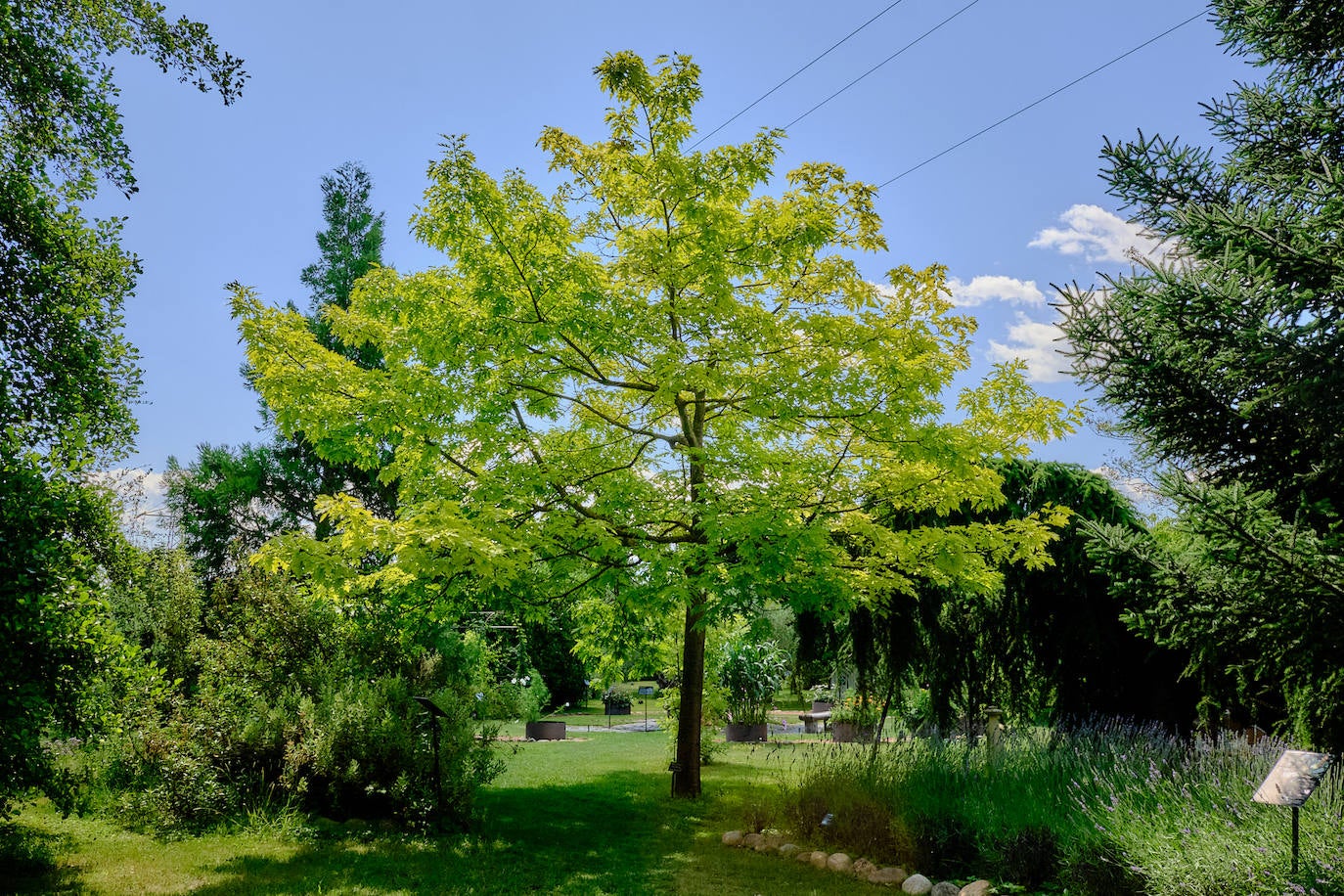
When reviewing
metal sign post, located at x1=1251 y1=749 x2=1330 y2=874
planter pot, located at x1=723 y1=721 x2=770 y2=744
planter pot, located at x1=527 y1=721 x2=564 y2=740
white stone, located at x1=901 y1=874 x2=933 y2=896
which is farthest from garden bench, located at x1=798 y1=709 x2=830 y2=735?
metal sign post, located at x1=1251 y1=749 x2=1330 y2=874

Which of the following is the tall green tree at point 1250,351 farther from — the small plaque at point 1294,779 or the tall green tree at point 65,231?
the tall green tree at point 65,231

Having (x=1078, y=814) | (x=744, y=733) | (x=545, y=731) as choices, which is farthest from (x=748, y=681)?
(x=1078, y=814)

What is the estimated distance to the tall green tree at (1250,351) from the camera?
427 centimetres

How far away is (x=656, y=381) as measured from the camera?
8.23 m

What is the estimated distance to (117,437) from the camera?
6762 mm

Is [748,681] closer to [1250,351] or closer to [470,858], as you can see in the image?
[470,858]

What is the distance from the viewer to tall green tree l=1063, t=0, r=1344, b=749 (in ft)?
14.0

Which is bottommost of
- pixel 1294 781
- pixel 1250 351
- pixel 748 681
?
A: pixel 1294 781

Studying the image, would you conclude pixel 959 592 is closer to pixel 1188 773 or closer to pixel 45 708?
pixel 1188 773

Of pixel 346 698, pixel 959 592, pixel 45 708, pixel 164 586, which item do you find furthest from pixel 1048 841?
pixel 164 586

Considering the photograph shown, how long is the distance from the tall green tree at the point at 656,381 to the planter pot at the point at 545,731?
433 inches

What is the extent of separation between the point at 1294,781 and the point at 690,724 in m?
6.93

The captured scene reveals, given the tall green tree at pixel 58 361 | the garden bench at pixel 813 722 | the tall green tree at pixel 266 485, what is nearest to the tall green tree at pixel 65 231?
the tall green tree at pixel 58 361

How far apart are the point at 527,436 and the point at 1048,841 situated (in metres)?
5.89
